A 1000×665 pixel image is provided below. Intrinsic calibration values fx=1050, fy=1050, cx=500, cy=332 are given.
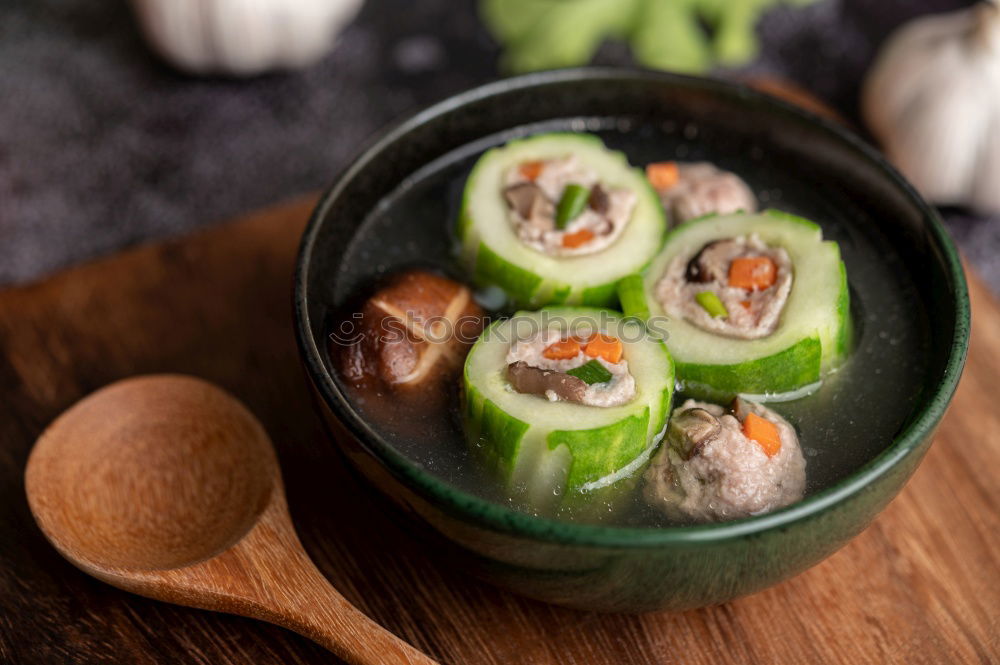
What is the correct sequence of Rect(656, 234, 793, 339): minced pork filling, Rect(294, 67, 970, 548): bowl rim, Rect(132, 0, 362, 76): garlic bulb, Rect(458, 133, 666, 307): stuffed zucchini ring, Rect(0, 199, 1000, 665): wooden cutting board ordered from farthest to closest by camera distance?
1. Rect(132, 0, 362, 76): garlic bulb
2. Rect(458, 133, 666, 307): stuffed zucchini ring
3. Rect(656, 234, 793, 339): minced pork filling
4. Rect(0, 199, 1000, 665): wooden cutting board
5. Rect(294, 67, 970, 548): bowl rim

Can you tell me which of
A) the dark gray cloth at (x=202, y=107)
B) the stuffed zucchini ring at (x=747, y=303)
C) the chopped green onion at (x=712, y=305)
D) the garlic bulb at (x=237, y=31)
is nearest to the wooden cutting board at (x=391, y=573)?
the stuffed zucchini ring at (x=747, y=303)

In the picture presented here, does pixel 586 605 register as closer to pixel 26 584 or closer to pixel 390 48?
pixel 26 584

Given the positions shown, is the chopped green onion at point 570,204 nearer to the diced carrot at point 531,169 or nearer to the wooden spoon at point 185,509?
the diced carrot at point 531,169

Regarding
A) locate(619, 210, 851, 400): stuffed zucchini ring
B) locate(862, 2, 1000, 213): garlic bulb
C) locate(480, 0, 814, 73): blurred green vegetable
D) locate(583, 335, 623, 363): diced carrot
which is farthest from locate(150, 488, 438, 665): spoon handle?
locate(862, 2, 1000, 213): garlic bulb

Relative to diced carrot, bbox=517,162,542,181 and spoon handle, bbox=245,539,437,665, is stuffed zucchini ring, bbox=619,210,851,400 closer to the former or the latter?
diced carrot, bbox=517,162,542,181

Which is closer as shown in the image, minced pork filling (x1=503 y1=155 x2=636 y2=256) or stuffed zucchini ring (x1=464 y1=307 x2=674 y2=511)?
stuffed zucchini ring (x1=464 y1=307 x2=674 y2=511)

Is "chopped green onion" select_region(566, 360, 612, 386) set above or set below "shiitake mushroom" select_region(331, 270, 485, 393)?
above

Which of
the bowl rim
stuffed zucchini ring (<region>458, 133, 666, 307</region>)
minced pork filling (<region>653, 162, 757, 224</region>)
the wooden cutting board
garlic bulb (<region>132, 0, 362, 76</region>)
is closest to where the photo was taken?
the bowl rim
